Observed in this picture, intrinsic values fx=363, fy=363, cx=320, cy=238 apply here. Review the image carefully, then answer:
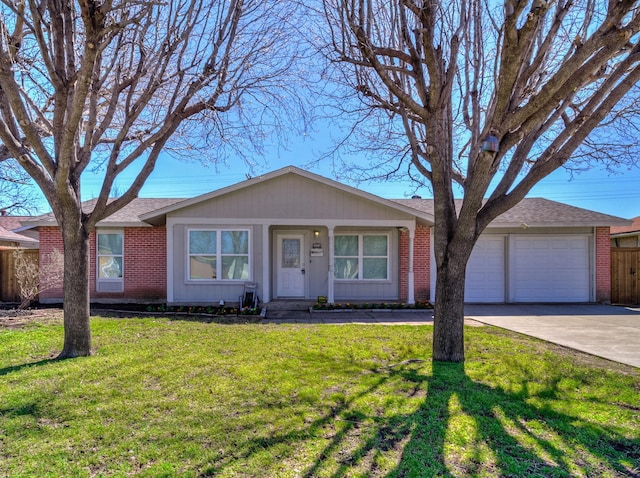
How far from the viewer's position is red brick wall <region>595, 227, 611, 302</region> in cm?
1152

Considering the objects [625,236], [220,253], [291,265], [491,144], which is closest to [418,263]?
[291,265]

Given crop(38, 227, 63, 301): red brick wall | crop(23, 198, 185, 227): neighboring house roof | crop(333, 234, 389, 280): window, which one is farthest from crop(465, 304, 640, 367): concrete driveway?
crop(38, 227, 63, 301): red brick wall

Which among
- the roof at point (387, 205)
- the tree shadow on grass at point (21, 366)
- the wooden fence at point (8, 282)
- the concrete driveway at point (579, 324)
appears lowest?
the concrete driveway at point (579, 324)

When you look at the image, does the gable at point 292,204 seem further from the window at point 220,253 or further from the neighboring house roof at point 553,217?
the neighboring house roof at point 553,217

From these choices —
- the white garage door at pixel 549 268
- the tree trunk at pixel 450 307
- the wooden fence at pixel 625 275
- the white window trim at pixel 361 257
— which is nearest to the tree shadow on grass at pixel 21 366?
the tree trunk at pixel 450 307

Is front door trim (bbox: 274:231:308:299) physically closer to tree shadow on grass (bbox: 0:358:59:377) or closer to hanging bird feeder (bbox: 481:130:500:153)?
tree shadow on grass (bbox: 0:358:59:377)

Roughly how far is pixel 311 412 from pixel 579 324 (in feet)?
24.8

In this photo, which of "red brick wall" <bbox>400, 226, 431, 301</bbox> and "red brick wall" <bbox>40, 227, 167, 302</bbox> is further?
"red brick wall" <bbox>400, 226, 431, 301</bbox>

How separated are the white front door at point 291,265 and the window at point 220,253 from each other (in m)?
1.34

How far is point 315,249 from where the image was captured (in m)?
11.5

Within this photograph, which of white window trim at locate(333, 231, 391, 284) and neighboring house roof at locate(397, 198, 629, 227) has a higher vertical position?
neighboring house roof at locate(397, 198, 629, 227)

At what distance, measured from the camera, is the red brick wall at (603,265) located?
11.5m

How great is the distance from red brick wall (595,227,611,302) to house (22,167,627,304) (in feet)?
0.10

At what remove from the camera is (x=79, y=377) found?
14.1 feet
